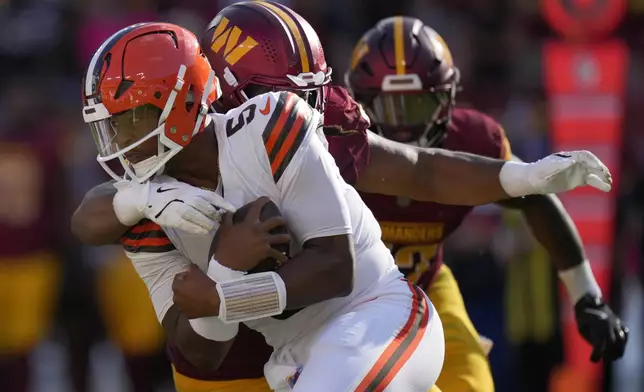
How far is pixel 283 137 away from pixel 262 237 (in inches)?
9.8

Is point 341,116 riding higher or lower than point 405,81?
higher

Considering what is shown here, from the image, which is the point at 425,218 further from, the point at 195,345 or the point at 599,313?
the point at 195,345

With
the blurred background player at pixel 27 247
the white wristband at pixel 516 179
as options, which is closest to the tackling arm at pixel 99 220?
the white wristband at pixel 516 179

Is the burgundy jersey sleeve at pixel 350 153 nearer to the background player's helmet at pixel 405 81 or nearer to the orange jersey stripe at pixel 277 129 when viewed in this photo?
the orange jersey stripe at pixel 277 129

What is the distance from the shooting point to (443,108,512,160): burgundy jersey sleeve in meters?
4.83

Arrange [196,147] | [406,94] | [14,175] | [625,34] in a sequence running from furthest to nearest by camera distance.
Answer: [625,34] → [14,175] → [406,94] → [196,147]

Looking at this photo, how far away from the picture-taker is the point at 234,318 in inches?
128

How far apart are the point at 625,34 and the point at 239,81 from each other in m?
5.37

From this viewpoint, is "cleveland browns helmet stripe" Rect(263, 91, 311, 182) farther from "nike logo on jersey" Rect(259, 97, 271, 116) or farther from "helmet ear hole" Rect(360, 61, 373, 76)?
"helmet ear hole" Rect(360, 61, 373, 76)

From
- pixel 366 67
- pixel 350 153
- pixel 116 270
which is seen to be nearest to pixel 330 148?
Answer: pixel 350 153

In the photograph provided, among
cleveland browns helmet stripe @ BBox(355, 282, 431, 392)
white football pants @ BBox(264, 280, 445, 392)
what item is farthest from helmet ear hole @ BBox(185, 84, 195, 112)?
cleveland browns helmet stripe @ BBox(355, 282, 431, 392)

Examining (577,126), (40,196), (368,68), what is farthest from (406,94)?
(40,196)

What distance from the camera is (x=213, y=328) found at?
11.0 feet

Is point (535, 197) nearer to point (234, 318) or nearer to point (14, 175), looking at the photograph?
point (234, 318)
